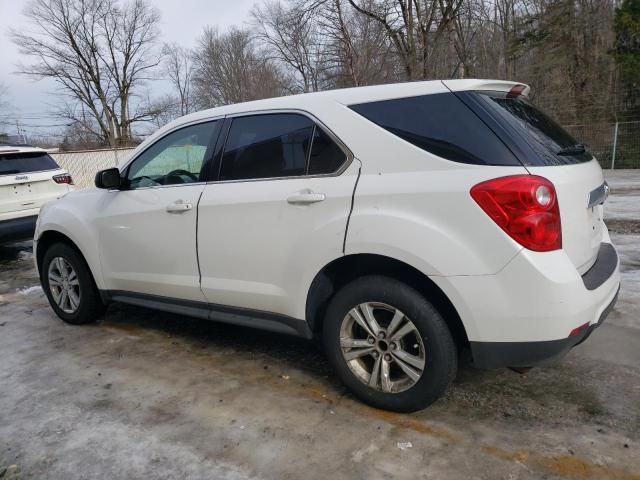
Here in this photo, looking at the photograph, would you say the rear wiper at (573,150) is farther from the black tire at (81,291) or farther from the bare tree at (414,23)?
the bare tree at (414,23)

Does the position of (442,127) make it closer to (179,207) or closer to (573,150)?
(573,150)

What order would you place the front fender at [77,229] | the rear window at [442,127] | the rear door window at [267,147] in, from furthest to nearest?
the front fender at [77,229]
the rear door window at [267,147]
the rear window at [442,127]

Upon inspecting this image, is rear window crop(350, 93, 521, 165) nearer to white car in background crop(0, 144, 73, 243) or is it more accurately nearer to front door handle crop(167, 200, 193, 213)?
front door handle crop(167, 200, 193, 213)

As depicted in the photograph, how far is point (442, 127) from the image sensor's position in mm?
2570

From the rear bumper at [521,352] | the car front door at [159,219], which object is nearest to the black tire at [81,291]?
the car front door at [159,219]

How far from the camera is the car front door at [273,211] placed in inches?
112

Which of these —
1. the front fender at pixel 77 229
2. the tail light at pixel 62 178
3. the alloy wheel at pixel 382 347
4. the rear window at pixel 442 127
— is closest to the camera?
the rear window at pixel 442 127

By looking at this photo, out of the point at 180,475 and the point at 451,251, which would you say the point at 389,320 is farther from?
the point at 180,475

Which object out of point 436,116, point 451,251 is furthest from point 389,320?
point 436,116

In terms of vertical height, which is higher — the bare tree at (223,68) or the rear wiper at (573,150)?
the bare tree at (223,68)

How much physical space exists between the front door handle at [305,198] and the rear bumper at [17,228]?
573 cm

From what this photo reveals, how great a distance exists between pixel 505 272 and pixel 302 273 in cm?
115

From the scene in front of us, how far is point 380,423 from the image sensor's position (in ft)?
8.89

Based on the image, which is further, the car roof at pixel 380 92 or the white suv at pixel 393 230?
the car roof at pixel 380 92
